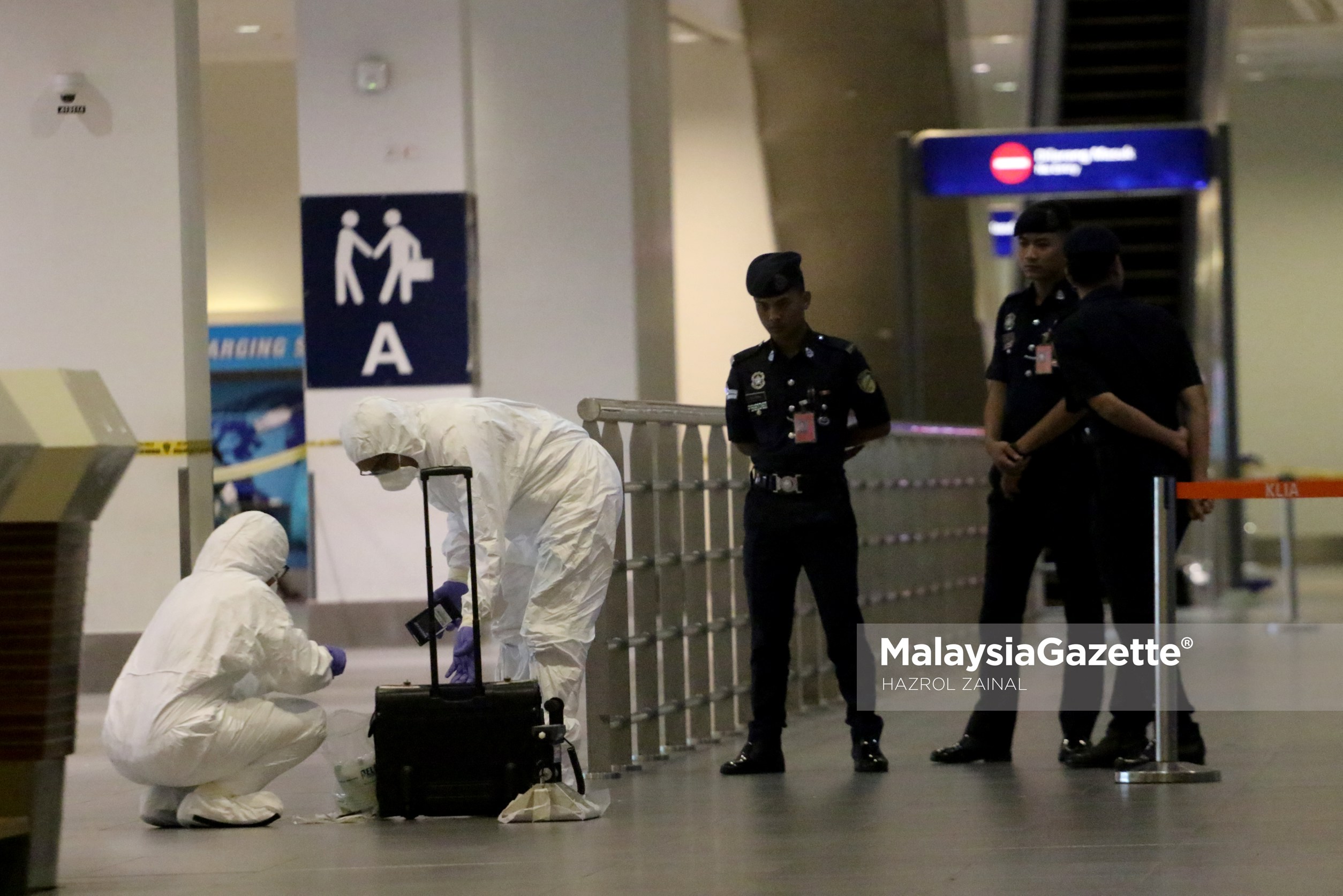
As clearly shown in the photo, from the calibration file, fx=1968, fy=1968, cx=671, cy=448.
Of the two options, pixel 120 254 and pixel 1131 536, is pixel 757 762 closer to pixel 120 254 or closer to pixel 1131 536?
pixel 1131 536

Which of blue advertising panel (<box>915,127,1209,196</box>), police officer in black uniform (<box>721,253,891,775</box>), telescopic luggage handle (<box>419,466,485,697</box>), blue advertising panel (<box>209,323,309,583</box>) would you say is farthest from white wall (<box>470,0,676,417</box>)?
telescopic luggage handle (<box>419,466,485,697</box>)

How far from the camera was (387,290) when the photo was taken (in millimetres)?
12055

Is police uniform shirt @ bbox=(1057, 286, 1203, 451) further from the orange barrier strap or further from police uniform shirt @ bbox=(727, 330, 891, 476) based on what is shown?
police uniform shirt @ bbox=(727, 330, 891, 476)

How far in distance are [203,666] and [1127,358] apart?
2.98 meters

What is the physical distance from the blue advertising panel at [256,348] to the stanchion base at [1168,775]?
14.0 metres

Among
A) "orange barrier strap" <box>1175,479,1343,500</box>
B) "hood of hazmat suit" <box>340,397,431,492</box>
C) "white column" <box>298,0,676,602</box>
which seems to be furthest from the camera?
"white column" <box>298,0,676,602</box>

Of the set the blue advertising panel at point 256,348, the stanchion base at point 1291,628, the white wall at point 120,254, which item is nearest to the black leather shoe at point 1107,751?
the white wall at point 120,254

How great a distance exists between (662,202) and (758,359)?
7419 millimetres

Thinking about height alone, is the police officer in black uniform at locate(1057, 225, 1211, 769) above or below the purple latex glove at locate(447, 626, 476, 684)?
above

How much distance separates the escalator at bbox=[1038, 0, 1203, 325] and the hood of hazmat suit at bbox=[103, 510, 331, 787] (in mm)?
10728

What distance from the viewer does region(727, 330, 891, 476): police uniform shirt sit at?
6.34m

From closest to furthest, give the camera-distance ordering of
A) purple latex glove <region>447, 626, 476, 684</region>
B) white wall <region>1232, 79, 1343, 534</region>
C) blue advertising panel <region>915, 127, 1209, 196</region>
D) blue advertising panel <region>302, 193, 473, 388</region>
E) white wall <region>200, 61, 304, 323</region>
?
purple latex glove <region>447, 626, 476, 684</region>
blue advertising panel <region>302, 193, 473, 388</region>
blue advertising panel <region>915, 127, 1209, 196</region>
white wall <region>200, 61, 304, 323</region>
white wall <region>1232, 79, 1343, 534</region>

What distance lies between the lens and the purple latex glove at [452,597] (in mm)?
5652

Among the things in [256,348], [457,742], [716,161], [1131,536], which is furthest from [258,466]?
[1131,536]
